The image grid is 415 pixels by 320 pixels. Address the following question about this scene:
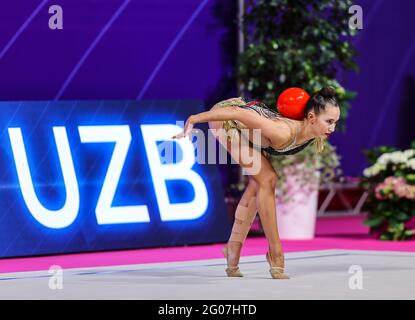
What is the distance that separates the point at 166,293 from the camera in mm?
5242

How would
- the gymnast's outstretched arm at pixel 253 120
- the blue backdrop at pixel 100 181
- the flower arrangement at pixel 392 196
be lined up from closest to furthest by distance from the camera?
1. the gymnast's outstretched arm at pixel 253 120
2. the blue backdrop at pixel 100 181
3. the flower arrangement at pixel 392 196

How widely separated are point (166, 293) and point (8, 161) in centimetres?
276

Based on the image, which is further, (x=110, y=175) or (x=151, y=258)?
(x=110, y=175)

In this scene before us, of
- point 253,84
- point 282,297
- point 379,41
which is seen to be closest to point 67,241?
point 253,84

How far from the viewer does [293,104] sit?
5910mm

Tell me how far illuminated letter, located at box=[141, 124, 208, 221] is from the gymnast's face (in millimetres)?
2635

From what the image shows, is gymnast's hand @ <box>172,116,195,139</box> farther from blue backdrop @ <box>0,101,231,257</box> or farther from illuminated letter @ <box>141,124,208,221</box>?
illuminated letter @ <box>141,124,208,221</box>

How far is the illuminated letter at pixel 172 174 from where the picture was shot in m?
8.28
